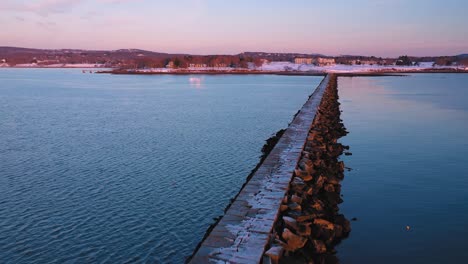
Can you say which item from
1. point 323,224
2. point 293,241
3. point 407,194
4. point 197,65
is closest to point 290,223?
point 293,241

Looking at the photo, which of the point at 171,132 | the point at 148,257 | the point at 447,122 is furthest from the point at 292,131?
the point at 447,122

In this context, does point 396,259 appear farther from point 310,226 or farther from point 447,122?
point 447,122

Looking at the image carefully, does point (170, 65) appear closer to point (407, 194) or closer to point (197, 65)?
point (197, 65)

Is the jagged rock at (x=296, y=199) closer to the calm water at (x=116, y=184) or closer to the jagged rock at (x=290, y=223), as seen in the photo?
the jagged rock at (x=290, y=223)

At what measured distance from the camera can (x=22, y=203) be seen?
35.2ft

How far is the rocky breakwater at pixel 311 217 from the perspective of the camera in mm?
6934

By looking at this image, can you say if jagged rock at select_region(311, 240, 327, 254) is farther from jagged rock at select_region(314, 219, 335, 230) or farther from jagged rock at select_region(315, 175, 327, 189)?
jagged rock at select_region(315, 175, 327, 189)

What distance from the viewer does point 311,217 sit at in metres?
8.11

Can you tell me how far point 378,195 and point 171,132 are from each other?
503 inches

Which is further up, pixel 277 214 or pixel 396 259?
pixel 277 214

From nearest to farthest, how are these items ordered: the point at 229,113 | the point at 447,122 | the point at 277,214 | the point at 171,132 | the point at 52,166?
the point at 277,214 → the point at 52,166 → the point at 171,132 → the point at 447,122 → the point at 229,113

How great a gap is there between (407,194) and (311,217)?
4673 mm

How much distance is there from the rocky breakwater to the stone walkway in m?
0.19

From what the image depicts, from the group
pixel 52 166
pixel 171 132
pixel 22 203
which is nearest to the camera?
pixel 22 203
